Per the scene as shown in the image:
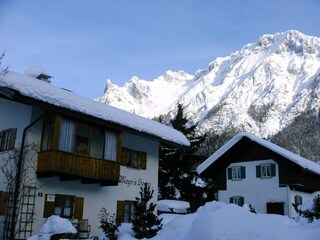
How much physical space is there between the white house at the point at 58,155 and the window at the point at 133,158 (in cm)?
17

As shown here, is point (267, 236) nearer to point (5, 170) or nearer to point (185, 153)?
point (5, 170)

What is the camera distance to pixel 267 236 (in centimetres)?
928

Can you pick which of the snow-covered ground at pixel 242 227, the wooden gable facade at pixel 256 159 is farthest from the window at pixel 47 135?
the wooden gable facade at pixel 256 159

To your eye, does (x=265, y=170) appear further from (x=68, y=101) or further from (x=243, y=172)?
(x=68, y=101)

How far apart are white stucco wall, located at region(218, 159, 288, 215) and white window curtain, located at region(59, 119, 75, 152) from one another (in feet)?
52.5

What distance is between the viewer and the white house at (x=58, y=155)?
1678 centimetres

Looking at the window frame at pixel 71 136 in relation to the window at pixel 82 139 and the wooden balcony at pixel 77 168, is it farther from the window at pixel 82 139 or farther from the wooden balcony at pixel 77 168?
the wooden balcony at pixel 77 168

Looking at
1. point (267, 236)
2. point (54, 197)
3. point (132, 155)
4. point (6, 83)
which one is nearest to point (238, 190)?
point (132, 155)

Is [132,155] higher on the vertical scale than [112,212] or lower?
higher

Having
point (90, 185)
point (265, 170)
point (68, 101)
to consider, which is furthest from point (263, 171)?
point (68, 101)

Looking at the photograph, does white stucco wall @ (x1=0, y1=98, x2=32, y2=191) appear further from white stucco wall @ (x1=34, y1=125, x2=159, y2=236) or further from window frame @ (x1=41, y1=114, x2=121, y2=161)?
white stucco wall @ (x1=34, y1=125, x2=159, y2=236)

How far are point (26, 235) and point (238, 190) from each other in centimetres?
1764

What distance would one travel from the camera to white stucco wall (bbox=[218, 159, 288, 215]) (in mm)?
28348

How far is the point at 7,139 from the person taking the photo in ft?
60.6
